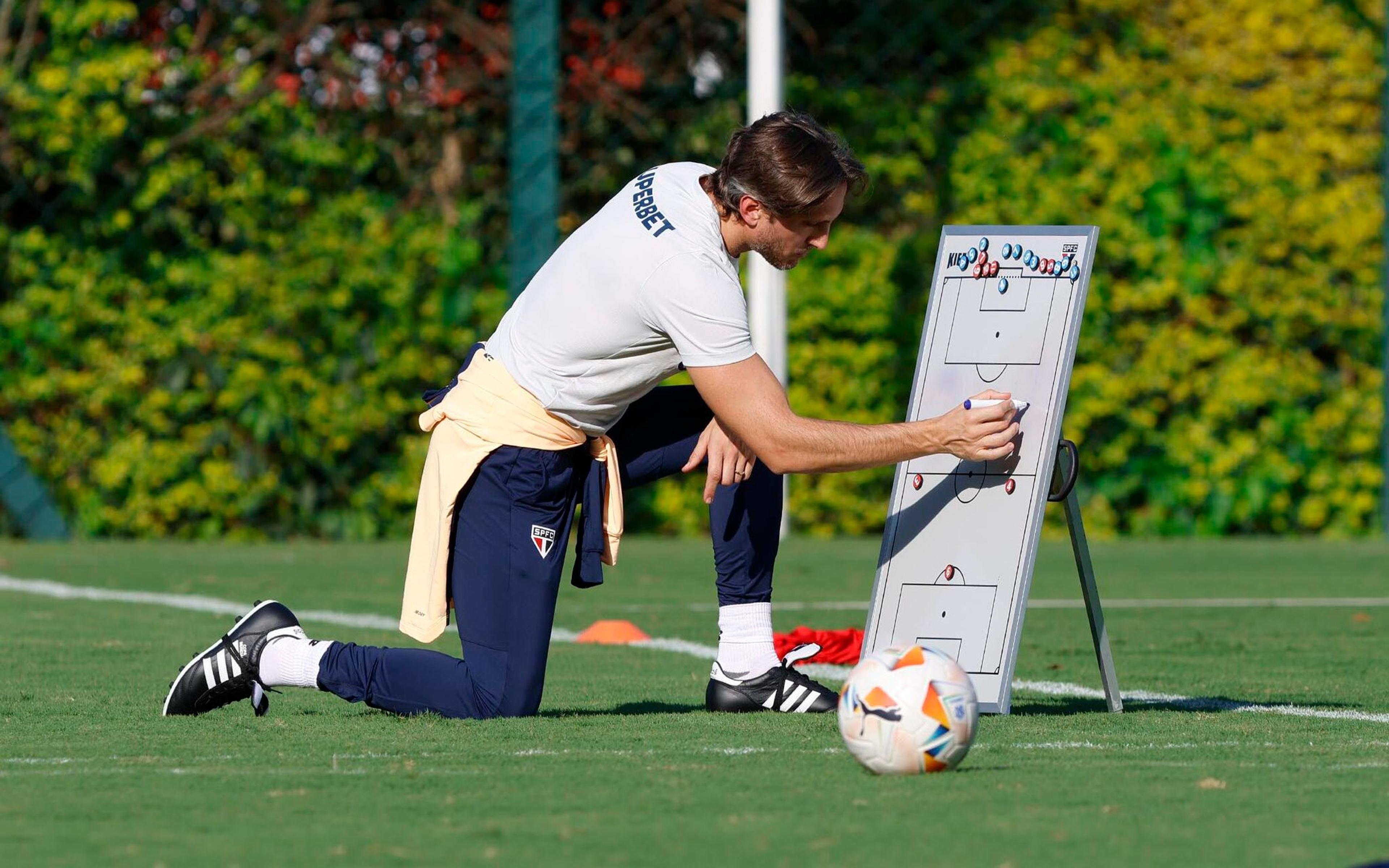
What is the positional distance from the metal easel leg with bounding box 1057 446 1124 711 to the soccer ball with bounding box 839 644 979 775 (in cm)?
93

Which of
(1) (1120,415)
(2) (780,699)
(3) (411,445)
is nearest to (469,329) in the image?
(3) (411,445)

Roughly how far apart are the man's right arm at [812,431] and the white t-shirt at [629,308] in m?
0.06

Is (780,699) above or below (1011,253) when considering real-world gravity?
below

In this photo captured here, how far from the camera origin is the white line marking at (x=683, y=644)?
5.64m

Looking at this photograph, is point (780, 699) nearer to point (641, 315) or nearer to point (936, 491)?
point (936, 491)

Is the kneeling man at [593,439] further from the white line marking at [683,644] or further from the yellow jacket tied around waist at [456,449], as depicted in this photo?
the white line marking at [683,644]

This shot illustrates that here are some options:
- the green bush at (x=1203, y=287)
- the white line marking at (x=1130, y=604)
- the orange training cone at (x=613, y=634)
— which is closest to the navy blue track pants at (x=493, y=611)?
the orange training cone at (x=613, y=634)

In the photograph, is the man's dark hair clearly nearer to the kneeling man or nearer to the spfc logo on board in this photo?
the kneeling man

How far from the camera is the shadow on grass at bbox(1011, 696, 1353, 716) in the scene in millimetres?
5629

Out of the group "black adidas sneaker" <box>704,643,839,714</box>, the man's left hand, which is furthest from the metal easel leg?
the man's left hand

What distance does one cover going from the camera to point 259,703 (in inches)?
209

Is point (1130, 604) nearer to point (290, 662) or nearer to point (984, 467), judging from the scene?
point (984, 467)

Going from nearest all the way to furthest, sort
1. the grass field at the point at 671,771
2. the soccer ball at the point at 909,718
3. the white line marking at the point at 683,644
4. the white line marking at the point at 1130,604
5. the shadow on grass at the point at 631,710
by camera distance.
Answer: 1. the grass field at the point at 671,771
2. the soccer ball at the point at 909,718
3. the shadow on grass at the point at 631,710
4. the white line marking at the point at 683,644
5. the white line marking at the point at 1130,604

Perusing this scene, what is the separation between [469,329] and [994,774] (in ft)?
28.0
